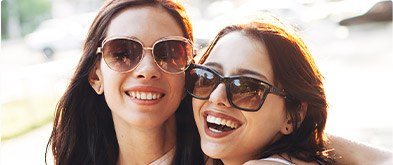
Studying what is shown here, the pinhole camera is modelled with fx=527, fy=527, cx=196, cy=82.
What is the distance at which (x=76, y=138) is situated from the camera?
264 centimetres

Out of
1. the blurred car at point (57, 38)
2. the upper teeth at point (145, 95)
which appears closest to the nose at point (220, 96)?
the upper teeth at point (145, 95)

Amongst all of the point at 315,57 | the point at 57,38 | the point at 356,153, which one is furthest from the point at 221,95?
the point at 57,38

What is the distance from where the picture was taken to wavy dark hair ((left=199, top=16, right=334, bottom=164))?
76.2 inches

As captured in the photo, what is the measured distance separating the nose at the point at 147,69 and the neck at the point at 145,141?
0.36m

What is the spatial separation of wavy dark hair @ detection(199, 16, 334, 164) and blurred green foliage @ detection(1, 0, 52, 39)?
91.9 ft

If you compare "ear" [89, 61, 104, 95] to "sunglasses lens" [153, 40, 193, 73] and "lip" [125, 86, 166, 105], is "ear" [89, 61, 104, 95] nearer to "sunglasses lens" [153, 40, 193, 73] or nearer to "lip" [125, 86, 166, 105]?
"lip" [125, 86, 166, 105]

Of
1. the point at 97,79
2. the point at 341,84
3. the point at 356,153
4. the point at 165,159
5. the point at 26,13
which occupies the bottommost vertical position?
the point at 26,13

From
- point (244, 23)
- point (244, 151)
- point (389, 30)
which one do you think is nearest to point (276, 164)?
point (244, 151)

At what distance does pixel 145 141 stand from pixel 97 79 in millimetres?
366

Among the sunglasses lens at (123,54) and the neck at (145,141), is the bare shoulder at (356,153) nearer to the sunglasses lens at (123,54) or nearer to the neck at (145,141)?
the neck at (145,141)

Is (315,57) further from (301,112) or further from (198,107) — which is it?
(198,107)

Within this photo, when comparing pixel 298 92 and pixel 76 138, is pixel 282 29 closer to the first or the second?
pixel 298 92

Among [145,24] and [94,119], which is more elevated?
[145,24]

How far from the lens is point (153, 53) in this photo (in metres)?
2.18
